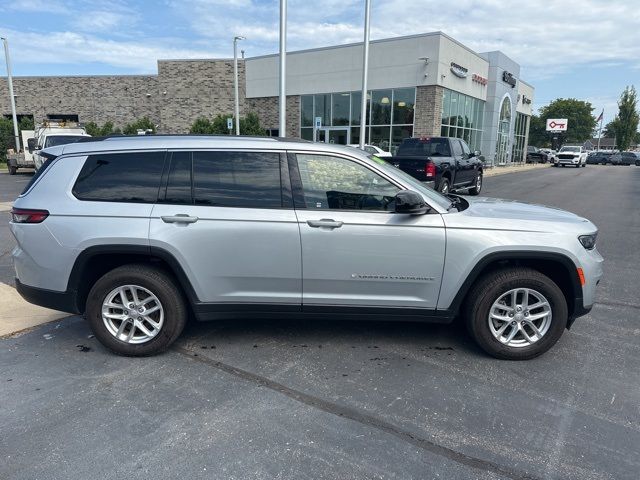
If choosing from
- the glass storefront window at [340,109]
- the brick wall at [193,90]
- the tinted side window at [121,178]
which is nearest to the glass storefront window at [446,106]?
the glass storefront window at [340,109]

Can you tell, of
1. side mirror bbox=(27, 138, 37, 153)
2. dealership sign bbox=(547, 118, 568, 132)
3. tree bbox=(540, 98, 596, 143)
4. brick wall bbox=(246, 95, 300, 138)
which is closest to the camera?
side mirror bbox=(27, 138, 37, 153)

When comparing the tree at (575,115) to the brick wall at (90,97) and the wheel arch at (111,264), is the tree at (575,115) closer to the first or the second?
the brick wall at (90,97)

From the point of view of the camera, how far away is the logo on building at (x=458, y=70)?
27.1m

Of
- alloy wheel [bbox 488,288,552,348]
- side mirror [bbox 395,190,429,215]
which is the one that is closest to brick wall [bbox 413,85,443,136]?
alloy wheel [bbox 488,288,552,348]

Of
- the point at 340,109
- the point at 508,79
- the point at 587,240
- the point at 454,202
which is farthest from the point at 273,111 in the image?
the point at 587,240

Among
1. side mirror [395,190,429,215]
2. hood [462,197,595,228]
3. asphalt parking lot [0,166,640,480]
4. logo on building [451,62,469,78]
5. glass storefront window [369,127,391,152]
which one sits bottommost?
asphalt parking lot [0,166,640,480]

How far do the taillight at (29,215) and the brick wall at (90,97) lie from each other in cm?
3544

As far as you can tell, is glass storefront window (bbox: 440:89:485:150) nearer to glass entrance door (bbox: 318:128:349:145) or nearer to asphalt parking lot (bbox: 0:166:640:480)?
glass entrance door (bbox: 318:128:349:145)

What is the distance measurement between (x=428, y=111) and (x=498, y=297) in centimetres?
2385

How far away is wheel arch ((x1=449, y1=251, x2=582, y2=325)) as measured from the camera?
3.72 metres

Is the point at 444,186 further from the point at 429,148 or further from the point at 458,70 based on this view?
the point at 458,70

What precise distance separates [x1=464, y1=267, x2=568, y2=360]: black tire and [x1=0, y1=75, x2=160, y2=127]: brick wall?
36.9 m

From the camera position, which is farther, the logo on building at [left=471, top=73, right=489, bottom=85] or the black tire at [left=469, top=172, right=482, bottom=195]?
the logo on building at [left=471, top=73, right=489, bottom=85]

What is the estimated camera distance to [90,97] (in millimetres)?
37156
